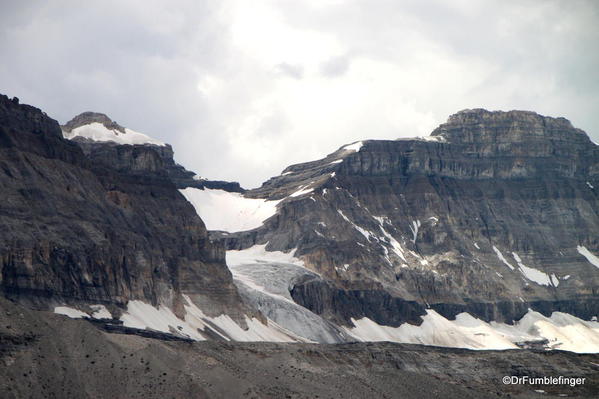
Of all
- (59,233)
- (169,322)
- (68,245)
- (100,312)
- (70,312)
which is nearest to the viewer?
(70,312)

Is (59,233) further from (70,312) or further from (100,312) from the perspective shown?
(70,312)

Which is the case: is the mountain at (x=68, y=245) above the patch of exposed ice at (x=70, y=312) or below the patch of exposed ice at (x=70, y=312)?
above

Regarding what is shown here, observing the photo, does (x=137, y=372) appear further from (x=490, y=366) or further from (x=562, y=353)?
(x=562, y=353)

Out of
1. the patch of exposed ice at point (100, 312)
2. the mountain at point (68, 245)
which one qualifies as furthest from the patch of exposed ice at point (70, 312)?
the patch of exposed ice at point (100, 312)

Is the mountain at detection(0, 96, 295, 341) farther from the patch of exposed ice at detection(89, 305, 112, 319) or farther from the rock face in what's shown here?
the rock face

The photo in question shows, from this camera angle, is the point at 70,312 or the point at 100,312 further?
the point at 100,312

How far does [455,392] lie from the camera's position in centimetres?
15338

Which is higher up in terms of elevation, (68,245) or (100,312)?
(68,245)

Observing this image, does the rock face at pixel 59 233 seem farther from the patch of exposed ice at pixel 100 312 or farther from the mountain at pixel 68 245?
the patch of exposed ice at pixel 100 312

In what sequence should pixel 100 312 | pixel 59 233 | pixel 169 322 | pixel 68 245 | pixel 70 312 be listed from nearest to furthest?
pixel 70 312 → pixel 100 312 → pixel 59 233 → pixel 68 245 → pixel 169 322

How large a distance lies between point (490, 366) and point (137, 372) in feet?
216

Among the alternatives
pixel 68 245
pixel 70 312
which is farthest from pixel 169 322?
pixel 70 312

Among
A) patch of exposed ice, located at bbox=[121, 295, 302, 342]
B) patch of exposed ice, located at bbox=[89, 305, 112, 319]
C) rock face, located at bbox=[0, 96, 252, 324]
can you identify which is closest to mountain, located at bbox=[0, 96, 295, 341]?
patch of exposed ice, located at bbox=[89, 305, 112, 319]

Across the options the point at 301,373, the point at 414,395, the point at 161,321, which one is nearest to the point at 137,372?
the point at 301,373
